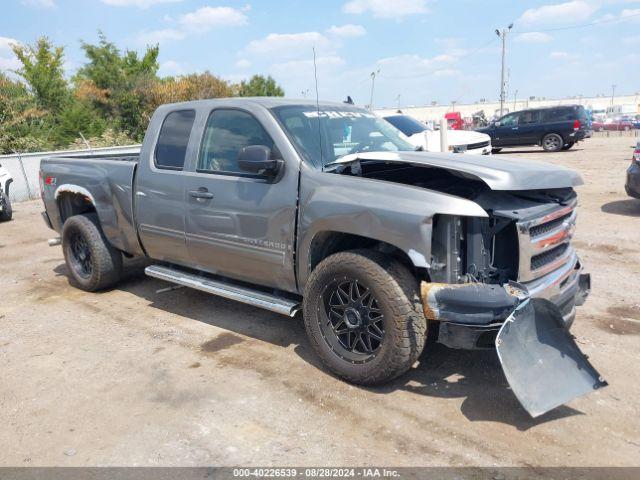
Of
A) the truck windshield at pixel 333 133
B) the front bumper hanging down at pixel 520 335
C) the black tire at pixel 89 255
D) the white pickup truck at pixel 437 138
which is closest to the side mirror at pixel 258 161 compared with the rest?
the truck windshield at pixel 333 133

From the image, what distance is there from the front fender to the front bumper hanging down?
303 millimetres

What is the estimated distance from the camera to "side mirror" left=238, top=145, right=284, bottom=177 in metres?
3.88

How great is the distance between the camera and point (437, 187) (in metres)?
3.88

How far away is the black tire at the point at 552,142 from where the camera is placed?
20.5 metres

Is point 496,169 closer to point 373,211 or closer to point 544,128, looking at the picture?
point 373,211

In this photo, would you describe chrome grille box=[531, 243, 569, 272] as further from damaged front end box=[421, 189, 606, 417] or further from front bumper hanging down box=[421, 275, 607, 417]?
front bumper hanging down box=[421, 275, 607, 417]

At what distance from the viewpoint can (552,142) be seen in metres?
20.7

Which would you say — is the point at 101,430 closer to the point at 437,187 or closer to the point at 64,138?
the point at 437,187

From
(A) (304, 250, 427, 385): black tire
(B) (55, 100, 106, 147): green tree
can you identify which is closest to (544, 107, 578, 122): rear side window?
(B) (55, 100, 106, 147): green tree

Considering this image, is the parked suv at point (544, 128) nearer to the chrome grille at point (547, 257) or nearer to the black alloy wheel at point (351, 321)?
the chrome grille at point (547, 257)

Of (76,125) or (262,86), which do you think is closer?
(76,125)

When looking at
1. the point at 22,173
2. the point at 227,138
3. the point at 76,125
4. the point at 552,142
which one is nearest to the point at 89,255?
the point at 227,138

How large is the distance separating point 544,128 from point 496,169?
63.0 feet

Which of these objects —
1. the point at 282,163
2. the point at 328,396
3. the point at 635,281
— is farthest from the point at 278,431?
the point at 635,281
